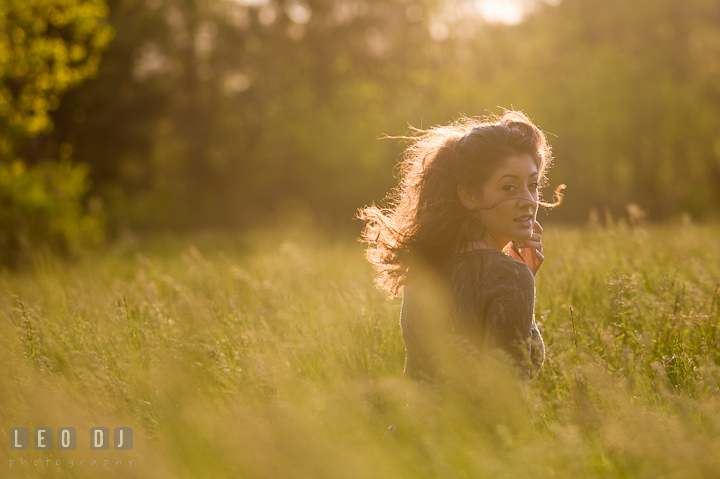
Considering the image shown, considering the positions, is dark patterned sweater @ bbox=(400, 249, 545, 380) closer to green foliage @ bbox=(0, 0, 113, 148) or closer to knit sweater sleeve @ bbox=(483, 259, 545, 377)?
knit sweater sleeve @ bbox=(483, 259, 545, 377)

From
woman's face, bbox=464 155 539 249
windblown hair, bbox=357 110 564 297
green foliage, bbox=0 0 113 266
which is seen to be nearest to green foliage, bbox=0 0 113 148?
green foliage, bbox=0 0 113 266

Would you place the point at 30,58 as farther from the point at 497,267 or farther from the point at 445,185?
the point at 497,267

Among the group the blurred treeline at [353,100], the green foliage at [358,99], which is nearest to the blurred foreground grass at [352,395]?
the green foliage at [358,99]

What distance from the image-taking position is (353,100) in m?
20.9

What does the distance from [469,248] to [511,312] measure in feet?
1.23

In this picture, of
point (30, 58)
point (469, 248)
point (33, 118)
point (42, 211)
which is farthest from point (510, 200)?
point (30, 58)

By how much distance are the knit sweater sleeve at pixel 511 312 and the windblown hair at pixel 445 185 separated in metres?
0.28

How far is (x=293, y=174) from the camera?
879 inches

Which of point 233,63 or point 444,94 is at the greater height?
point 233,63

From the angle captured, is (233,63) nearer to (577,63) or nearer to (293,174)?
(293,174)

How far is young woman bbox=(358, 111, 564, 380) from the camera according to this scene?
1.99 meters

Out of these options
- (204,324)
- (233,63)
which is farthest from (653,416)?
(233,63)

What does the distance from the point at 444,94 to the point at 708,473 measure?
58.0 feet

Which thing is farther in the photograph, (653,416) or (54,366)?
(54,366)
